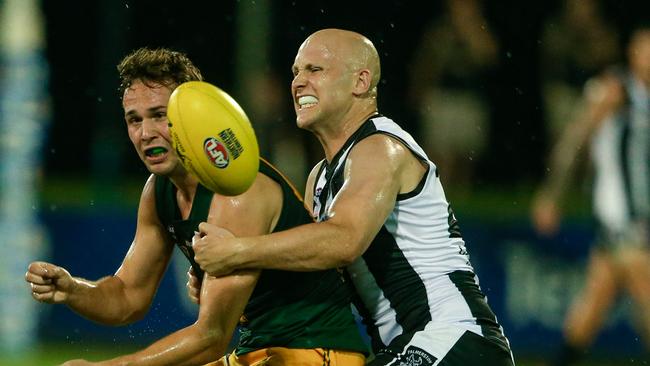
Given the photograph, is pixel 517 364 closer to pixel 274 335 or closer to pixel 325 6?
pixel 325 6

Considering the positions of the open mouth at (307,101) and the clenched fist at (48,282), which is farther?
the open mouth at (307,101)

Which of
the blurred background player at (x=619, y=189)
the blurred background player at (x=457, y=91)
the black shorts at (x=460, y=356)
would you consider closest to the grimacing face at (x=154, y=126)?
the black shorts at (x=460, y=356)

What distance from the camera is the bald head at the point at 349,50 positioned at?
18.0 ft

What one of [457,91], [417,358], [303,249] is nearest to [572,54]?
[457,91]

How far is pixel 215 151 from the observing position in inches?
175

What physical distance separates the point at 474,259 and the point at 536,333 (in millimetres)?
773

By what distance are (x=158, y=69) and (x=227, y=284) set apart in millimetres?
933

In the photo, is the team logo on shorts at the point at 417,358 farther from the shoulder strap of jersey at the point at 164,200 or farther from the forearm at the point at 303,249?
the shoulder strap of jersey at the point at 164,200

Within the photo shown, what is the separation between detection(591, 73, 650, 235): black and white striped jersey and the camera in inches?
372

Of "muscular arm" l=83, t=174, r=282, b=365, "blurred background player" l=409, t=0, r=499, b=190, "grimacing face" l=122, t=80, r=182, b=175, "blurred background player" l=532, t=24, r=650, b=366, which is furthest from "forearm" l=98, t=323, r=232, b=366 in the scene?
"blurred background player" l=409, t=0, r=499, b=190

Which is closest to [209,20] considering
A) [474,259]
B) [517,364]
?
[474,259]

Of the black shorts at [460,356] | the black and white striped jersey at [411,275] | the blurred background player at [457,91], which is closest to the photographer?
the black shorts at [460,356]

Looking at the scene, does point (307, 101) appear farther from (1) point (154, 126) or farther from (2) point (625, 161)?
(2) point (625, 161)

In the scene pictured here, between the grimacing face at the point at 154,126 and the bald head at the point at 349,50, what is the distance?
32.7 inches
